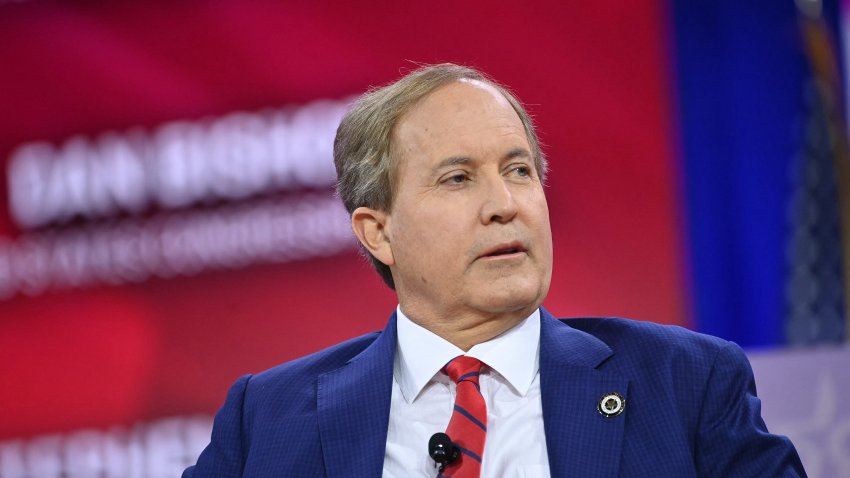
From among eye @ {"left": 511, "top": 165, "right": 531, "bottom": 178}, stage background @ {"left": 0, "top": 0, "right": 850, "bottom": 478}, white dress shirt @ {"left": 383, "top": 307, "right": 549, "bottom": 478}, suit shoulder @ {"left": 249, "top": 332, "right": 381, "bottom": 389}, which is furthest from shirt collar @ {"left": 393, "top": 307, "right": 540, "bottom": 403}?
stage background @ {"left": 0, "top": 0, "right": 850, "bottom": 478}

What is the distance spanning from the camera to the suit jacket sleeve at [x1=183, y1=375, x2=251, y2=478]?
6.37 feet

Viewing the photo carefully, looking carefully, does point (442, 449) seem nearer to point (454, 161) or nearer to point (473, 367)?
point (473, 367)

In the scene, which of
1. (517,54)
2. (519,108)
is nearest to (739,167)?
(517,54)

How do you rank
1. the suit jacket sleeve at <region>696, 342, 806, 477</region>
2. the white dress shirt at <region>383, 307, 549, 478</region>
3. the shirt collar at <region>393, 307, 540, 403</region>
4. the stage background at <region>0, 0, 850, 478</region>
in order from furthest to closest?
the stage background at <region>0, 0, 850, 478</region>
the shirt collar at <region>393, 307, 540, 403</region>
the white dress shirt at <region>383, 307, 549, 478</region>
the suit jacket sleeve at <region>696, 342, 806, 477</region>

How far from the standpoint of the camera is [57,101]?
3709 mm

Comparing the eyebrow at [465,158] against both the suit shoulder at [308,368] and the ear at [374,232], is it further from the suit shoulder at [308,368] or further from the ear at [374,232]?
the suit shoulder at [308,368]

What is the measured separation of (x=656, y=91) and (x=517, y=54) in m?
0.45

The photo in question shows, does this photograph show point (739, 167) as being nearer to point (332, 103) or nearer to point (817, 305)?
point (817, 305)

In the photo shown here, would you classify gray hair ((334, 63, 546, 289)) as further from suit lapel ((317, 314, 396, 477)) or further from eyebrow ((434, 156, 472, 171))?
suit lapel ((317, 314, 396, 477))

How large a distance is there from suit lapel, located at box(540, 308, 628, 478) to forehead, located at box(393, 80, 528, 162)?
1.25 ft

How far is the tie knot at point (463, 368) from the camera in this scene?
1885 millimetres

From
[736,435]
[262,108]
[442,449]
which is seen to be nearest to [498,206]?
[442,449]

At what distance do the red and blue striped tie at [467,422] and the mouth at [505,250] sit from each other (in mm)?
198

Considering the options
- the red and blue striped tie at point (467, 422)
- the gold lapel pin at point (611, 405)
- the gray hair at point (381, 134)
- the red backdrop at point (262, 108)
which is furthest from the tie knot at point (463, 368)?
the red backdrop at point (262, 108)
